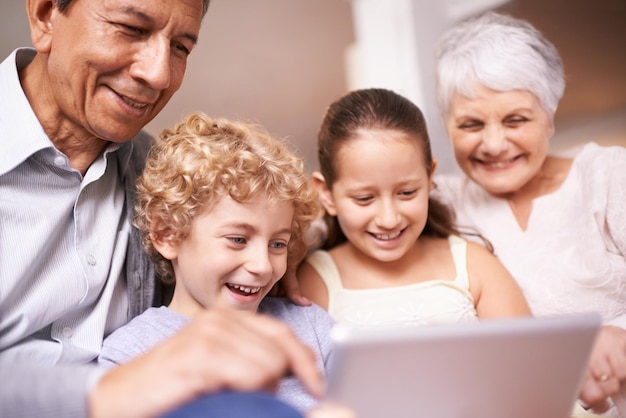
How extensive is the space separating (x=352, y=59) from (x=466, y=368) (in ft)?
4.99

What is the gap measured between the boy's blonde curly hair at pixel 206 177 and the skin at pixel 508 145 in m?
0.51

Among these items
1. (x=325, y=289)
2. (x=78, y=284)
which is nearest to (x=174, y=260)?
(x=78, y=284)

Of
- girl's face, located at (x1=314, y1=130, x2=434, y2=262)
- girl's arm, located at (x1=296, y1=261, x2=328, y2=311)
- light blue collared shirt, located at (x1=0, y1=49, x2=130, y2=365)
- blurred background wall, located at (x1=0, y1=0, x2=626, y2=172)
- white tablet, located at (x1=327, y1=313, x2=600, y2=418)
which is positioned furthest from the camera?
blurred background wall, located at (x1=0, y1=0, x2=626, y2=172)

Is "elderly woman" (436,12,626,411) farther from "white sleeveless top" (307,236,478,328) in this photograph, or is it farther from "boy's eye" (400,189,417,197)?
"boy's eye" (400,189,417,197)

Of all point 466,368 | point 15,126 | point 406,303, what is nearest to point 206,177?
point 15,126

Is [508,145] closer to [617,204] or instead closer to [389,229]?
[617,204]

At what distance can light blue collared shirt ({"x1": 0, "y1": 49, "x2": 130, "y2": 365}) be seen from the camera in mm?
1257

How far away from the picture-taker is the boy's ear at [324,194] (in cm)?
163

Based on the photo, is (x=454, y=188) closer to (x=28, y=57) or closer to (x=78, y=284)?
(x=78, y=284)

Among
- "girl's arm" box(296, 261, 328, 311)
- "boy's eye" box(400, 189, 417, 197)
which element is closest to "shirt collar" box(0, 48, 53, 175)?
"girl's arm" box(296, 261, 328, 311)

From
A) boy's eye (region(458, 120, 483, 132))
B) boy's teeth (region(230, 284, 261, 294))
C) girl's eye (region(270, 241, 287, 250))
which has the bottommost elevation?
boy's teeth (region(230, 284, 261, 294))

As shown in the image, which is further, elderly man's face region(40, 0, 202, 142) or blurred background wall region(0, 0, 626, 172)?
blurred background wall region(0, 0, 626, 172)

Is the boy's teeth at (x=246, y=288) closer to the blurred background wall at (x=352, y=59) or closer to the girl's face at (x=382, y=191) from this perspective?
the girl's face at (x=382, y=191)

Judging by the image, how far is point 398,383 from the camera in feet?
2.56
